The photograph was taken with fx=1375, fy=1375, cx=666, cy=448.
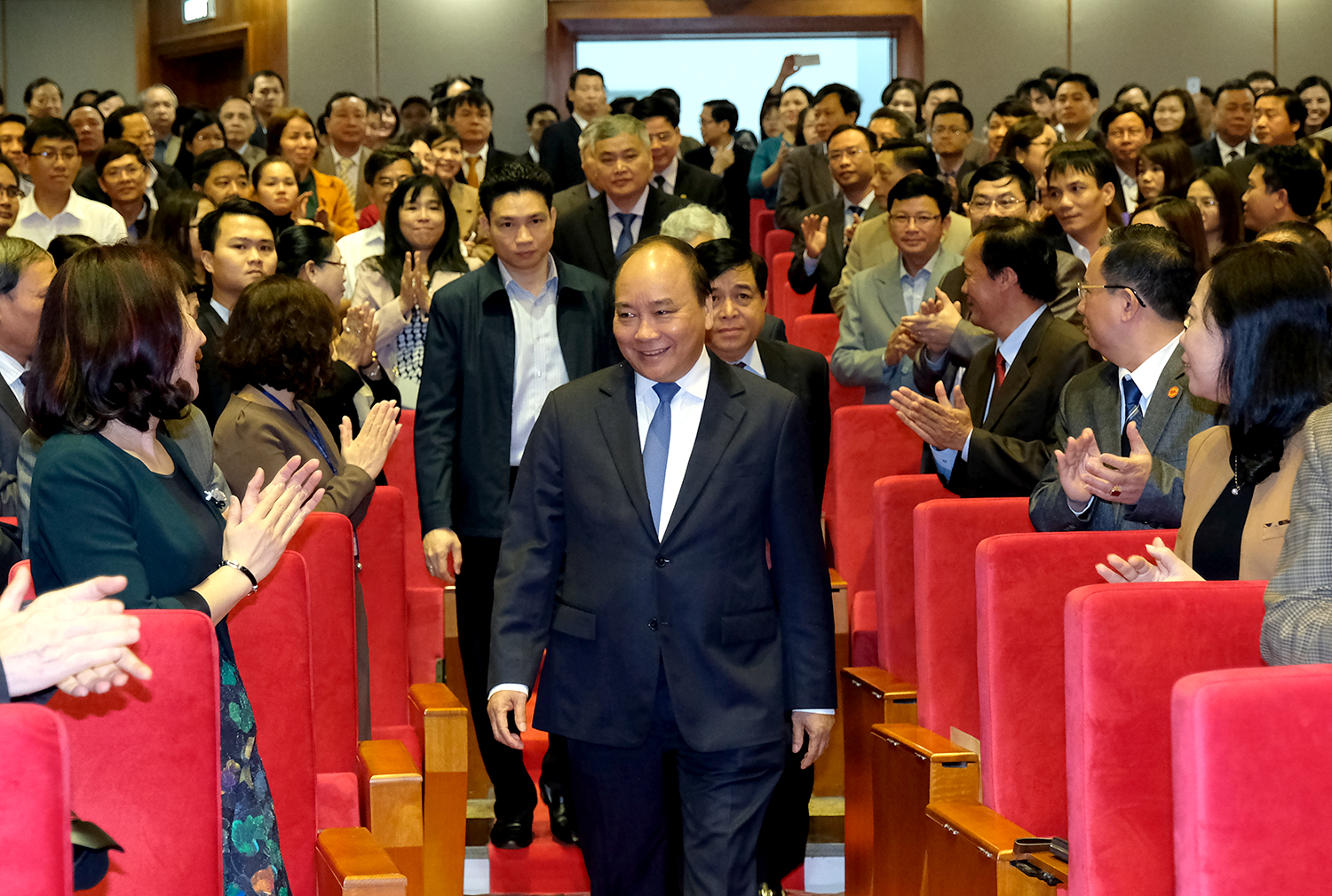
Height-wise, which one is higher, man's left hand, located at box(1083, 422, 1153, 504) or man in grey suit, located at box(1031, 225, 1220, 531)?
man in grey suit, located at box(1031, 225, 1220, 531)

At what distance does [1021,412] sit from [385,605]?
1464mm

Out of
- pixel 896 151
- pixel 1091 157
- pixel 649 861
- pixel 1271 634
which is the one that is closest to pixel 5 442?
pixel 649 861

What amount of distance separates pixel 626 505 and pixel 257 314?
104cm

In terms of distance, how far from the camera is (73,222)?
553 centimetres

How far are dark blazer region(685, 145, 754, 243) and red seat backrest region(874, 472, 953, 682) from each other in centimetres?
496

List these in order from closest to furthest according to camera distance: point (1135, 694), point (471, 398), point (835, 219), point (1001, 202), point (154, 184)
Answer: point (1135, 694)
point (471, 398)
point (1001, 202)
point (835, 219)
point (154, 184)

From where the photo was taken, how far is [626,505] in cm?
220

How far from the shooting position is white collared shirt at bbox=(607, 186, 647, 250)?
4418 millimetres

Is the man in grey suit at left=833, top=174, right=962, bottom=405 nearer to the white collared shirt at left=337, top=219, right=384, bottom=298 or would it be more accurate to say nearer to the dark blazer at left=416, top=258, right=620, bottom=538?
the dark blazer at left=416, top=258, right=620, bottom=538

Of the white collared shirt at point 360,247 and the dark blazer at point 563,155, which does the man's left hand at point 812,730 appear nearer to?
the white collared shirt at point 360,247

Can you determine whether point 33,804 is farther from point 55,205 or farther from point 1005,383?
point 55,205

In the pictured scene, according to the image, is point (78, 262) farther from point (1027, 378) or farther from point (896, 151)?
point (896, 151)

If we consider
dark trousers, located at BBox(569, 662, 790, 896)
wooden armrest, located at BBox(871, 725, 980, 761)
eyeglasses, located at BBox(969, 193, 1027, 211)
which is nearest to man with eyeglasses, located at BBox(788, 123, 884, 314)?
eyeglasses, located at BBox(969, 193, 1027, 211)

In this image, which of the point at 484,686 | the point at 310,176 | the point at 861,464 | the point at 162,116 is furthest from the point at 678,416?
the point at 162,116
